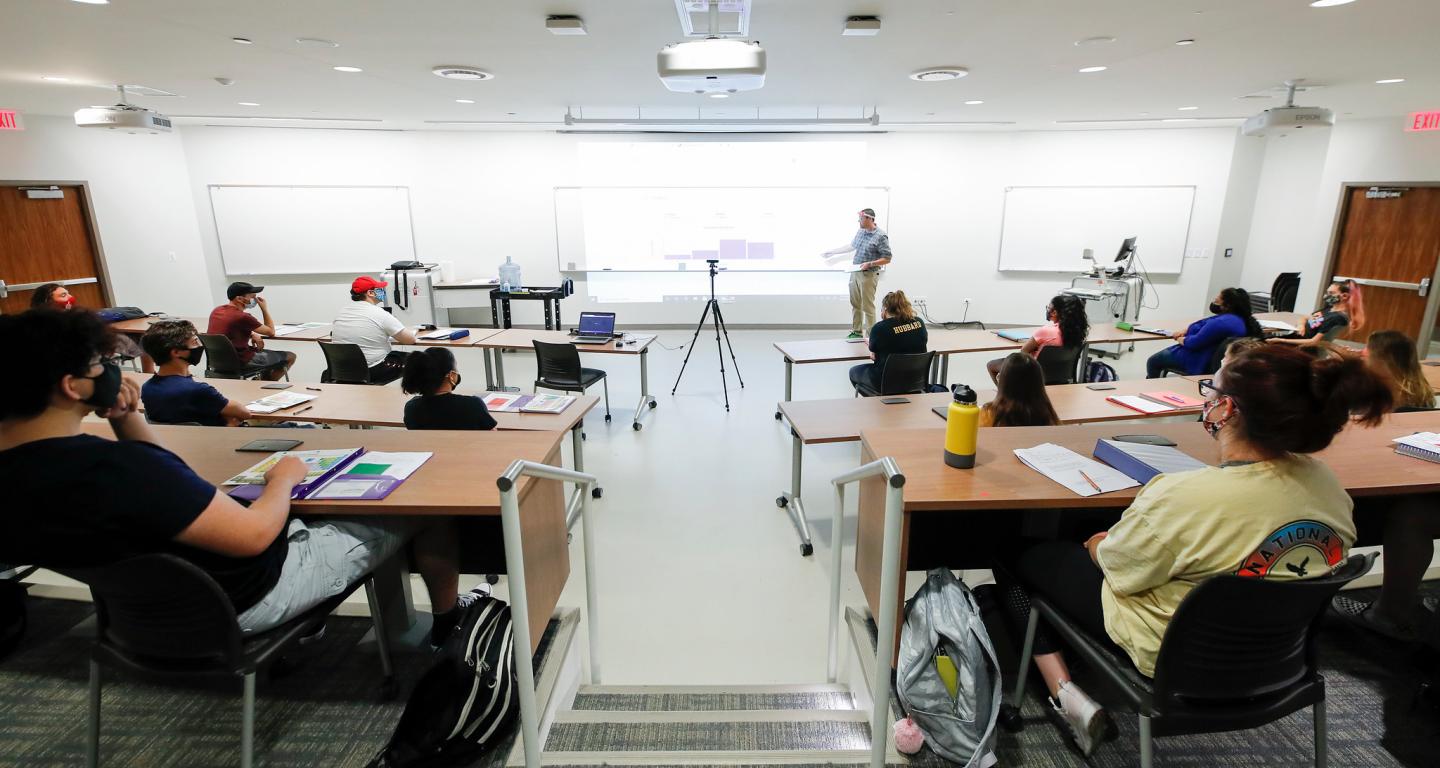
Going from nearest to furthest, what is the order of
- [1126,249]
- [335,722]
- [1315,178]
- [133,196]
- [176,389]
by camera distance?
[335,722] → [176,389] → [1126,249] → [133,196] → [1315,178]

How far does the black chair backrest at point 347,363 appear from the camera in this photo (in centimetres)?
464

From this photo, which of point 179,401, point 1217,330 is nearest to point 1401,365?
point 1217,330

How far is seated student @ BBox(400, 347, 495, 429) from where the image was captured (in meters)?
2.80

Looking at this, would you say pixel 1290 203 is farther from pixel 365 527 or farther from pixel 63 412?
pixel 63 412

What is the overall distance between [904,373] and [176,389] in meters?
3.99

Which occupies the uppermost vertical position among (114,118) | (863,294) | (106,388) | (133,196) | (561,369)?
(114,118)

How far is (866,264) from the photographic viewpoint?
7.52 meters

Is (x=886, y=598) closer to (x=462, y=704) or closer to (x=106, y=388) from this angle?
(x=462, y=704)

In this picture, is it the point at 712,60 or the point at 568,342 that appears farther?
the point at 568,342

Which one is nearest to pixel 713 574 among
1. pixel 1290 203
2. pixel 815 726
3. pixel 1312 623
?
pixel 815 726

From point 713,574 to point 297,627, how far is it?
5.91ft

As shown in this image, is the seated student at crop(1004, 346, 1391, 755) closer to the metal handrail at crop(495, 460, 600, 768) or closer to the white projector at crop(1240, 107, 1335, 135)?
the metal handrail at crop(495, 460, 600, 768)

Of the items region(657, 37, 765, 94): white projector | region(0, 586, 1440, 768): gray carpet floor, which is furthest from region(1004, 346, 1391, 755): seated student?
region(657, 37, 765, 94): white projector

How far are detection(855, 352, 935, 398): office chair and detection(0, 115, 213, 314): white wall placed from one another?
9.04 meters
